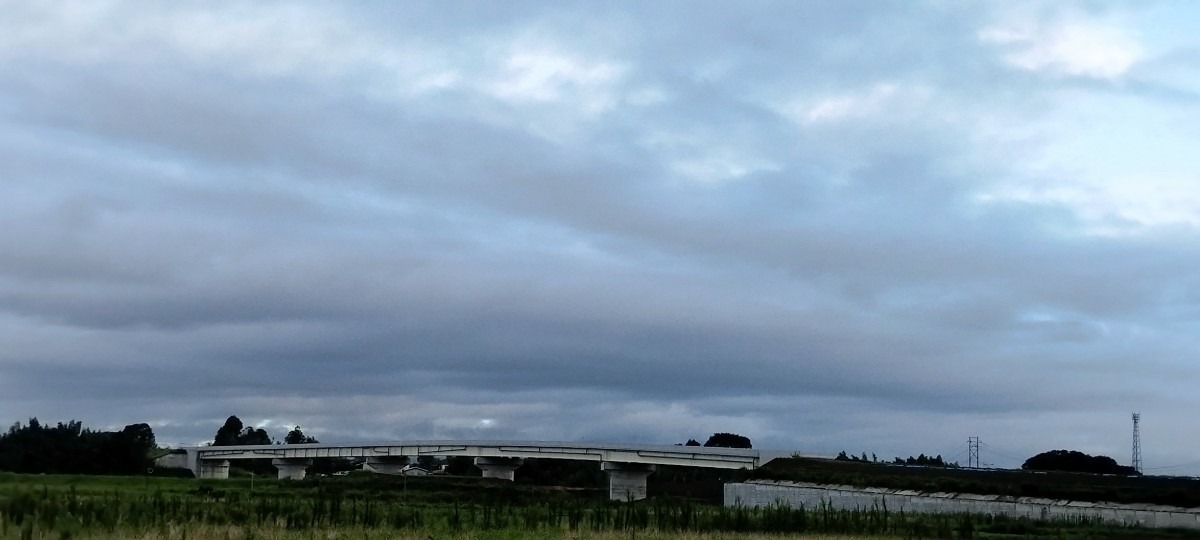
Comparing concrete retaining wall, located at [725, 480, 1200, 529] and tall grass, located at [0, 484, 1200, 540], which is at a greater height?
tall grass, located at [0, 484, 1200, 540]

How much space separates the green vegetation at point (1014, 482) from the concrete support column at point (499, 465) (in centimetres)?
4497

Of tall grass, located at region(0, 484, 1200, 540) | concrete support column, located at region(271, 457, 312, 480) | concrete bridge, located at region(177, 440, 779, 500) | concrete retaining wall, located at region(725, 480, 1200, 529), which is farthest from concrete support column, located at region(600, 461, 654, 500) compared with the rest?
tall grass, located at region(0, 484, 1200, 540)

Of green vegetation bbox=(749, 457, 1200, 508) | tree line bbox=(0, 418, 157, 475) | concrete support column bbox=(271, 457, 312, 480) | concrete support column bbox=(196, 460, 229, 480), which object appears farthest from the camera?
concrete support column bbox=(271, 457, 312, 480)

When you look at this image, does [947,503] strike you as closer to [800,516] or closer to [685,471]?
[800,516]

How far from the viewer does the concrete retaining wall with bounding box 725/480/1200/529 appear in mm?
55625

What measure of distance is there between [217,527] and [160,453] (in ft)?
470

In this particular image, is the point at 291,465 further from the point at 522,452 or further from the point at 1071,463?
the point at 1071,463

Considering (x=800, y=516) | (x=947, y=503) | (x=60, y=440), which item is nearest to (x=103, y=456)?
(x=60, y=440)

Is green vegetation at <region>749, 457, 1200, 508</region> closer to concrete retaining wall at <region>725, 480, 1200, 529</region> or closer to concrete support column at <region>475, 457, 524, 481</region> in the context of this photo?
concrete retaining wall at <region>725, 480, 1200, 529</region>

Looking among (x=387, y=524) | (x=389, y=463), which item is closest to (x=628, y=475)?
(x=389, y=463)

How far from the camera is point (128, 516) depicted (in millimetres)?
33906

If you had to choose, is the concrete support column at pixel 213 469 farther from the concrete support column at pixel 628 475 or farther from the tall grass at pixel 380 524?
the tall grass at pixel 380 524

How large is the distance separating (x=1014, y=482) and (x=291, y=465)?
118 meters

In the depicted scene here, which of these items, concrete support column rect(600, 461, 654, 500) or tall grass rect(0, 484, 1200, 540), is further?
concrete support column rect(600, 461, 654, 500)
